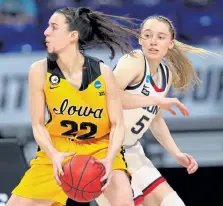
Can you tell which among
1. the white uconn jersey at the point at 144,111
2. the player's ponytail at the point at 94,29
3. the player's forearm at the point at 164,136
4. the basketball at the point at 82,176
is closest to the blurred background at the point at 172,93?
the player's forearm at the point at 164,136

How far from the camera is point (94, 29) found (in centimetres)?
409

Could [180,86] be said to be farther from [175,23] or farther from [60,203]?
[175,23]

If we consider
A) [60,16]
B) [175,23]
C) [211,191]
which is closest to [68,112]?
[60,16]

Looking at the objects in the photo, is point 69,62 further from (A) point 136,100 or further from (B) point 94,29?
(A) point 136,100

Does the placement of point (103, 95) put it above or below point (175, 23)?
above

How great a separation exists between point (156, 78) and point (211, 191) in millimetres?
2318

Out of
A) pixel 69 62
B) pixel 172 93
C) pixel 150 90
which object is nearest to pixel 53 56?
pixel 69 62

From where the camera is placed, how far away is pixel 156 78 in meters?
4.69

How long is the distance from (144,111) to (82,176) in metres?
1.04

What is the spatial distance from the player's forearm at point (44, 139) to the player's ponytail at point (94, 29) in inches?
21.5

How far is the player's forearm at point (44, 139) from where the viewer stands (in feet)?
12.5

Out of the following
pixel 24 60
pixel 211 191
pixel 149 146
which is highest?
pixel 24 60

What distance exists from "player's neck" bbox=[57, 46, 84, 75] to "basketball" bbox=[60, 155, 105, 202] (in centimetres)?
52

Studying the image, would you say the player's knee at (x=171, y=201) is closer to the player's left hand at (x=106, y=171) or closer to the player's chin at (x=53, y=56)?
the player's left hand at (x=106, y=171)
